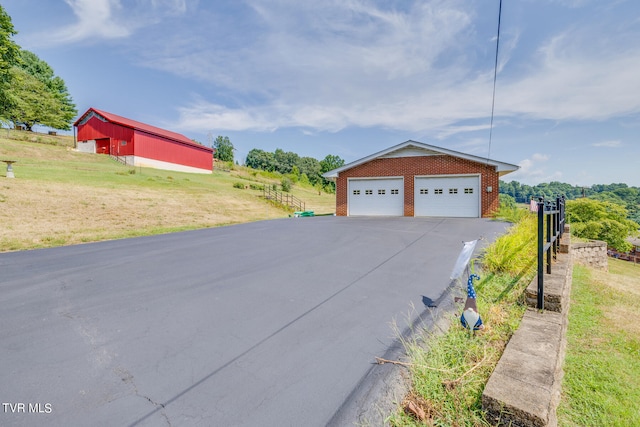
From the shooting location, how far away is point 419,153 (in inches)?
572

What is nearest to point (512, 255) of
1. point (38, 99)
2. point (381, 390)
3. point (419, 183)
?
point (381, 390)

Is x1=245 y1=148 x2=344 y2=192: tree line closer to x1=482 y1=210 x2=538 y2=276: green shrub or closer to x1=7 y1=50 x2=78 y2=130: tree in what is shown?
x1=7 y1=50 x2=78 y2=130: tree

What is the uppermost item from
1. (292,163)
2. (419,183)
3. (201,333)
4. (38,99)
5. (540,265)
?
(38,99)

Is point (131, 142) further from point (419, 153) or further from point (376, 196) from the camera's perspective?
point (419, 153)

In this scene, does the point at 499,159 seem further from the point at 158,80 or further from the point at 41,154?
the point at 41,154

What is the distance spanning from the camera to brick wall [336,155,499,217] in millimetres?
13367

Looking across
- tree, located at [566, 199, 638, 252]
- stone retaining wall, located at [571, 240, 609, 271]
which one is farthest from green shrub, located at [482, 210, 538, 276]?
tree, located at [566, 199, 638, 252]

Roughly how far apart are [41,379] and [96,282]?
109 inches

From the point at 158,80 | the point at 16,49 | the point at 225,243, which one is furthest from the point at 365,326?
the point at 16,49

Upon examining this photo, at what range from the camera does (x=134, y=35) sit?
12.9m

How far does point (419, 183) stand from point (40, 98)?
172 ft

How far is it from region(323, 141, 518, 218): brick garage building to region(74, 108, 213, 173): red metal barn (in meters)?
22.6

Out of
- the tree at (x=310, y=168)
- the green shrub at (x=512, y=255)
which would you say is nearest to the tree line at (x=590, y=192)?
the tree at (x=310, y=168)

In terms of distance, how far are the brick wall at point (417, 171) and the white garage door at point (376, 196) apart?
0.30 meters
